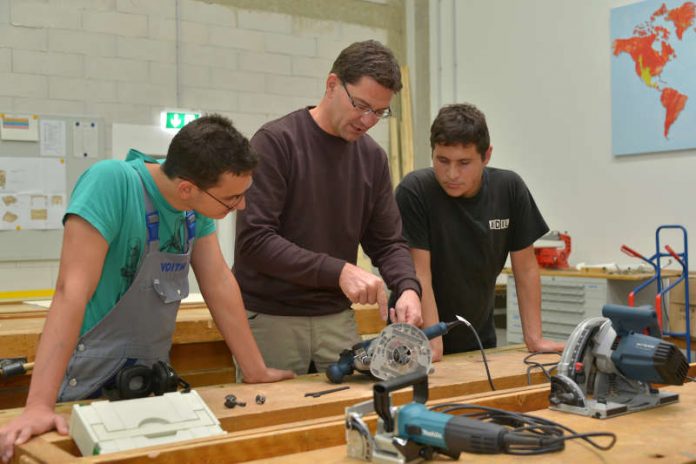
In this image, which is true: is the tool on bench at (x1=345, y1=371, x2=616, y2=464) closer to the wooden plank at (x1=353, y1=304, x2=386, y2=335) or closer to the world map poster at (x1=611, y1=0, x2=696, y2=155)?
the wooden plank at (x1=353, y1=304, x2=386, y2=335)

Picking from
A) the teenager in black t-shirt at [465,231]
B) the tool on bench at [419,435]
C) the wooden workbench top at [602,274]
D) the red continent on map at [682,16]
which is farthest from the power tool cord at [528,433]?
the red continent on map at [682,16]

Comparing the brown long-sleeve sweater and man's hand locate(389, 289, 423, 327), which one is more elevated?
the brown long-sleeve sweater

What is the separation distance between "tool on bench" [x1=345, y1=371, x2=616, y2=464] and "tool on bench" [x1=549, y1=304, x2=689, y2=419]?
0.31 meters

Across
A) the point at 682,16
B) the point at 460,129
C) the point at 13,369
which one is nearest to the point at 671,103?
the point at 682,16

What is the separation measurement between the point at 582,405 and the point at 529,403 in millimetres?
161

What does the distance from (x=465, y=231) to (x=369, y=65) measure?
72 centimetres

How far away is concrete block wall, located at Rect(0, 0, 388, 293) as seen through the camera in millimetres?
5137

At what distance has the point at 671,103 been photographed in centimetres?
504

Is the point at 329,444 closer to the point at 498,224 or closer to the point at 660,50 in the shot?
the point at 498,224

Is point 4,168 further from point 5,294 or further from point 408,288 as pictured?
point 408,288

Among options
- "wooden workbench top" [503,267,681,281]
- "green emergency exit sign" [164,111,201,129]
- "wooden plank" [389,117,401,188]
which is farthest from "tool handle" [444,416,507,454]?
"wooden plank" [389,117,401,188]

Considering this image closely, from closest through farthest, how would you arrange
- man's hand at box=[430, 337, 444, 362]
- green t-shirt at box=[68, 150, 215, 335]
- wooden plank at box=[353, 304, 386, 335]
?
green t-shirt at box=[68, 150, 215, 335]
man's hand at box=[430, 337, 444, 362]
wooden plank at box=[353, 304, 386, 335]

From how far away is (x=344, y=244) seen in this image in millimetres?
2158

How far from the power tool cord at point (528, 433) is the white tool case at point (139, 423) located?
47 centimetres
